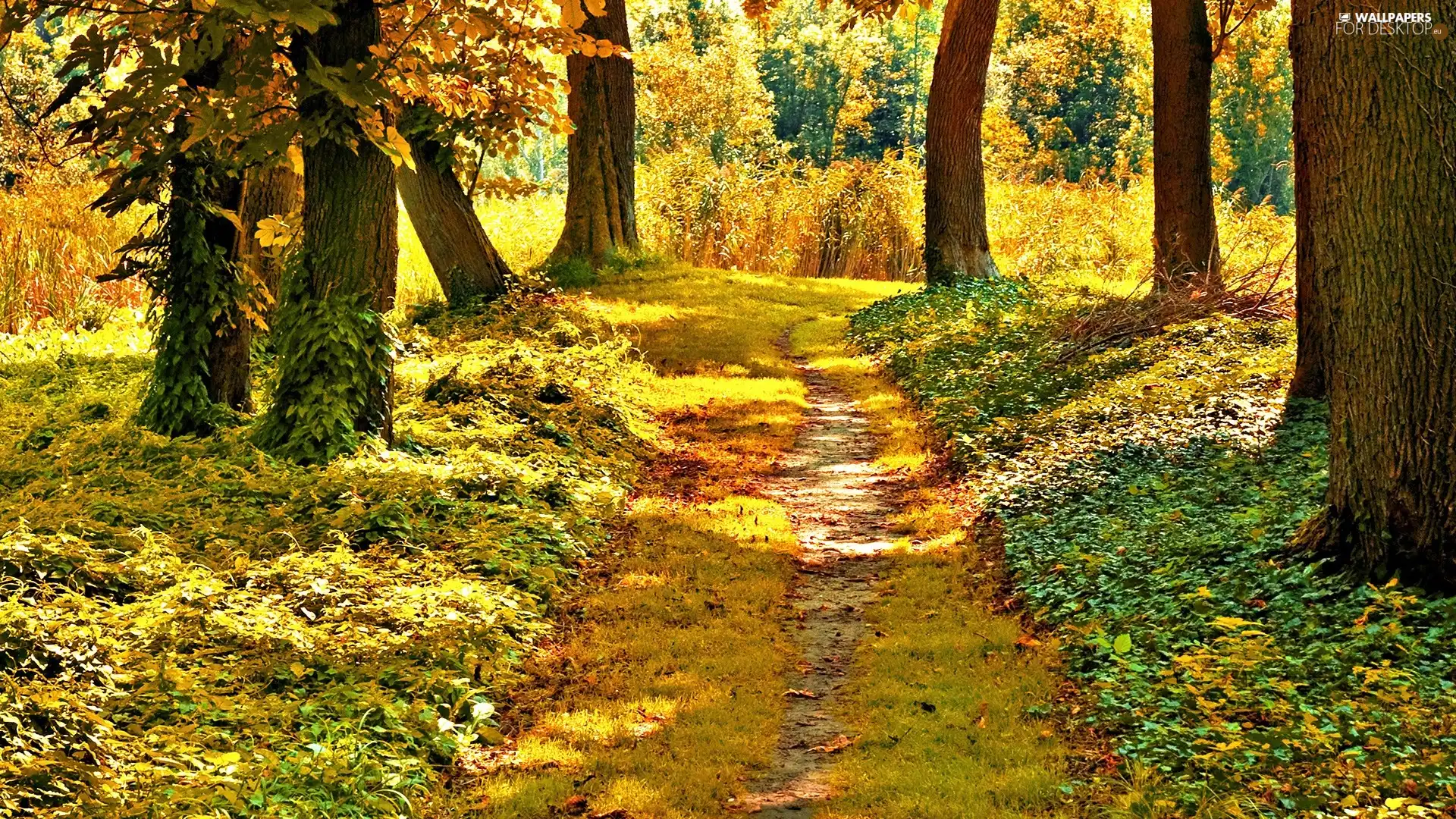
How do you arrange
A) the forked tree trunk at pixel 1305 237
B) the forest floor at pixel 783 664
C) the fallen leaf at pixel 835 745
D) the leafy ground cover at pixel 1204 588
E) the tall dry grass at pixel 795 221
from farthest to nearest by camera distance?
the tall dry grass at pixel 795 221, the forked tree trunk at pixel 1305 237, the fallen leaf at pixel 835 745, the forest floor at pixel 783 664, the leafy ground cover at pixel 1204 588

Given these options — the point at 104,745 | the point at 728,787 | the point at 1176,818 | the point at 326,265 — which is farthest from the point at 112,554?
the point at 1176,818

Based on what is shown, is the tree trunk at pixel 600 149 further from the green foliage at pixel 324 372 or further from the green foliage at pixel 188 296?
the green foliage at pixel 324 372

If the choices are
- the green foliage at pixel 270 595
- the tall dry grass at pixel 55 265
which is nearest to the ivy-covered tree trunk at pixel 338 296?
the green foliage at pixel 270 595

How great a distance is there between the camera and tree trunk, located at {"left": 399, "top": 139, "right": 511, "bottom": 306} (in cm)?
1370

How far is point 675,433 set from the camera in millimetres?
10172

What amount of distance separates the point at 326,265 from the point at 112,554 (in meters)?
2.69

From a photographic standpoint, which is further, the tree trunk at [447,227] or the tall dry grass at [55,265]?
the tree trunk at [447,227]

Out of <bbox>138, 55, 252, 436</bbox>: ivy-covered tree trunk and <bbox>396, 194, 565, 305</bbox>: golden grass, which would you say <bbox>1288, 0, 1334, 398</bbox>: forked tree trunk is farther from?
<bbox>396, 194, 565, 305</bbox>: golden grass

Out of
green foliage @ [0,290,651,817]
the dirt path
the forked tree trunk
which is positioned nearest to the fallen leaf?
the dirt path

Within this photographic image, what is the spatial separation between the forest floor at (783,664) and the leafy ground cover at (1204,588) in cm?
37

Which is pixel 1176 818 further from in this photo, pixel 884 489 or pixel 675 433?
pixel 675 433

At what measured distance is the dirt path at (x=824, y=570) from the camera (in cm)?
467

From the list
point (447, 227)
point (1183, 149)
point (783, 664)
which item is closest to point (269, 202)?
point (447, 227)

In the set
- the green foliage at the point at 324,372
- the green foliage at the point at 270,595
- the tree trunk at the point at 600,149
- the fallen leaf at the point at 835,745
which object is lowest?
the fallen leaf at the point at 835,745
